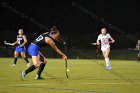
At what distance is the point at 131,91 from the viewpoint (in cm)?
1091

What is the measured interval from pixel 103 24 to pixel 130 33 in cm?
299

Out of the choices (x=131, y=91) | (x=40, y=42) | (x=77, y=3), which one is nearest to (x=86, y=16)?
(x=77, y=3)

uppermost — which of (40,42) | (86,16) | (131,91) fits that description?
(86,16)

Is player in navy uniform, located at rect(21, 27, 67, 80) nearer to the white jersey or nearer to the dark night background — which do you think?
the white jersey

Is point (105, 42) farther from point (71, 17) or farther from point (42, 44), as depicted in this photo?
point (71, 17)

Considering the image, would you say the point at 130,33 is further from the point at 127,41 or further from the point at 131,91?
the point at 131,91

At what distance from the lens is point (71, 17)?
43906mm

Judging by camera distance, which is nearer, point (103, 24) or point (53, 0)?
point (103, 24)

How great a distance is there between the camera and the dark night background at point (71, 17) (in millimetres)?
42125

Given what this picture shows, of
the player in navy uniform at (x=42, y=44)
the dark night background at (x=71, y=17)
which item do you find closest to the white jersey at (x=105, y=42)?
the player in navy uniform at (x=42, y=44)

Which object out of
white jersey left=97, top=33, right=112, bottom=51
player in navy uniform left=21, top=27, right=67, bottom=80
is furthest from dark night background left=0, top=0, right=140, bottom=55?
player in navy uniform left=21, top=27, right=67, bottom=80

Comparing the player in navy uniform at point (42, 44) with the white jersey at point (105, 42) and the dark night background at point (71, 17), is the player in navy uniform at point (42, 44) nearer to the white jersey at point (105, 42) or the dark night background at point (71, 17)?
the white jersey at point (105, 42)

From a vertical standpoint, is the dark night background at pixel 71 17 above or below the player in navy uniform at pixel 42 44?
above

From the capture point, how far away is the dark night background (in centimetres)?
4212
